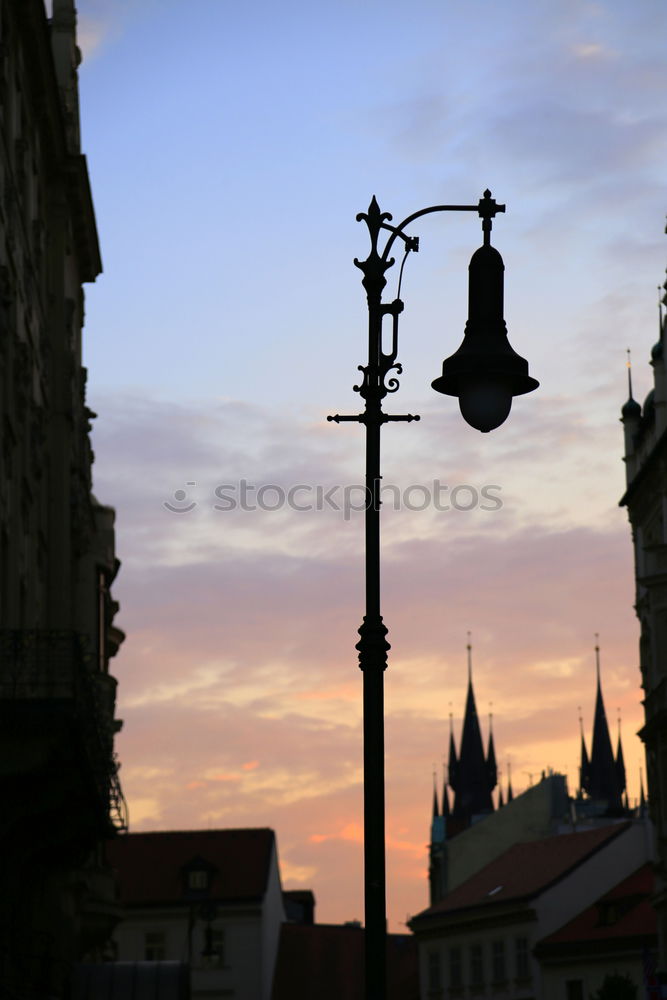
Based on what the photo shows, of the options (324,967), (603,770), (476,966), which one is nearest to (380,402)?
(476,966)

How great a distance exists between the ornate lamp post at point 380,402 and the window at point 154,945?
8685cm

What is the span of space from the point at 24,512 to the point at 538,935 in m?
61.6

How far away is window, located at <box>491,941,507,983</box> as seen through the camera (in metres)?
89.0

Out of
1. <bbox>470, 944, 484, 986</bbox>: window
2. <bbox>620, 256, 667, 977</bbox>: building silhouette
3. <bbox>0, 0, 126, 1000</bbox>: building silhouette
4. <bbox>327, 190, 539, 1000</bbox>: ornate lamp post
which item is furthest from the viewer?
<bbox>470, 944, 484, 986</bbox>: window

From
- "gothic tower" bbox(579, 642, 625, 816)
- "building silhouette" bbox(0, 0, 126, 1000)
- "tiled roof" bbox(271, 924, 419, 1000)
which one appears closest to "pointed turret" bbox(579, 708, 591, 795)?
"gothic tower" bbox(579, 642, 625, 816)

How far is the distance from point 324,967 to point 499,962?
14118 millimetres

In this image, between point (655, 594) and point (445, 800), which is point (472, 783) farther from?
point (655, 594)

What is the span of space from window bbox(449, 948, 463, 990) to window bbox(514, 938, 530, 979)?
5.90 m

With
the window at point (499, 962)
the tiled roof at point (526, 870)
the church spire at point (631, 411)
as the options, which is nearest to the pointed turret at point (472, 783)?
the tiled roof at point (526, 870)

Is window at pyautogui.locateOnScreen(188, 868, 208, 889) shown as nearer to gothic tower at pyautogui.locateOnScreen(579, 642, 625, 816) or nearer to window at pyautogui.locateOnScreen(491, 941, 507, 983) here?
window at pyautogui.locateOnScreen(491, 941, 507, 983)

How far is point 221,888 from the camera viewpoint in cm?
9681

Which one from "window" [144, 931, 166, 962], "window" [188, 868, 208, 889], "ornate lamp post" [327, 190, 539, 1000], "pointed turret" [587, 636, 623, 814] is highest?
"pointed turret" [587, 636, 623, 814]

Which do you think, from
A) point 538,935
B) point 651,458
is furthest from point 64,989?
point 538,935

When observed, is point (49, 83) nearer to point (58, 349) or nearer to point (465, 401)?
point (58, 349)
